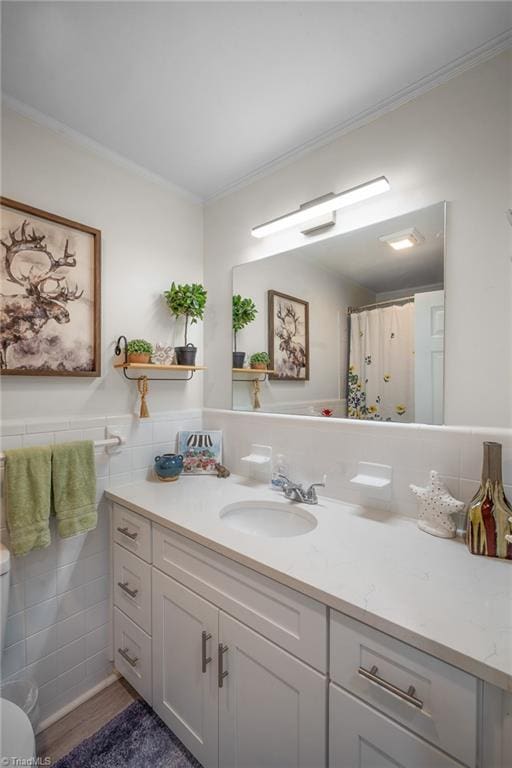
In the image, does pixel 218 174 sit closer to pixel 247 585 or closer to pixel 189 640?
pixel 247 585

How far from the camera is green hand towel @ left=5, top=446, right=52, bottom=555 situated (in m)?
1.21

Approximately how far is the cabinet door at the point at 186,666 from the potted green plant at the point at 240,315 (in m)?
1.04

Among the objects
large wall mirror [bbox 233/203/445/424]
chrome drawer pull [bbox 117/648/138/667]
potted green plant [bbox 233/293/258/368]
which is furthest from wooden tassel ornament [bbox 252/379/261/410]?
chrome drawer pull [bbox 117/648/138/667]

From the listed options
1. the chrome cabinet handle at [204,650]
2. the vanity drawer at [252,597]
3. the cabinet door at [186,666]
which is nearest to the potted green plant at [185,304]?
the vanity drawer at [252,597]

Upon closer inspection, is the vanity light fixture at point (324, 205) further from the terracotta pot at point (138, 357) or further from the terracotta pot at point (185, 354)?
the terracotta pot at point (138, 357)

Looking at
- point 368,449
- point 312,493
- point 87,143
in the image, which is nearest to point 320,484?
point 312,493

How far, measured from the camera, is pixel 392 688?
2.28 ft

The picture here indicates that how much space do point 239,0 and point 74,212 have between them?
962 millimetres

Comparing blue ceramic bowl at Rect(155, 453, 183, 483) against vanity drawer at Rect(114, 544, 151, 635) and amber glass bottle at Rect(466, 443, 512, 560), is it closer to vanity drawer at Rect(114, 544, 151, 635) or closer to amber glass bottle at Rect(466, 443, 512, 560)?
vanity drawer at Rect(114, 544, 151, 635)

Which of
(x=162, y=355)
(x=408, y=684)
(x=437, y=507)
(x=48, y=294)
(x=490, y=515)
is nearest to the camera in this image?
(x=408, y=684)

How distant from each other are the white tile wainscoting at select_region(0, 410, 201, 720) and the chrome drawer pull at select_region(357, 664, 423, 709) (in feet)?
4.09

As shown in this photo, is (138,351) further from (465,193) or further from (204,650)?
(465,193)

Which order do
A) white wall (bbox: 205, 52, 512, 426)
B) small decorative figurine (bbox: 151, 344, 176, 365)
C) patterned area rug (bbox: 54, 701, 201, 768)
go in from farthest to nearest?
small decorative figurine (bbox: 151, 344, 176, 365)
patterned area rug (bbox: 54, 701, 201, 768)
white wall (bbox: 205, 52, 512, 426)

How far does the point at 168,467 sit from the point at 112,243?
1104 millimetres
